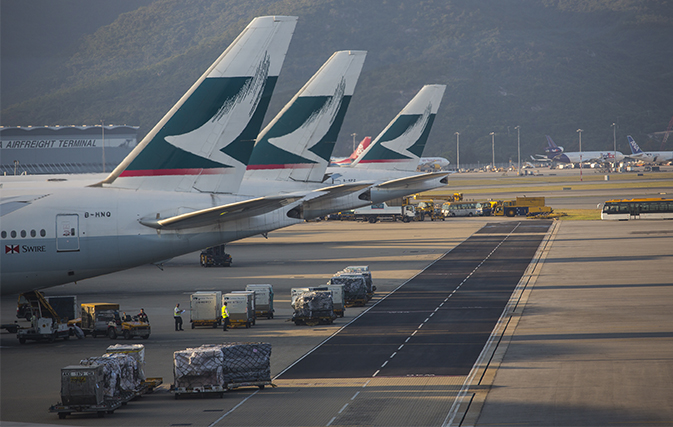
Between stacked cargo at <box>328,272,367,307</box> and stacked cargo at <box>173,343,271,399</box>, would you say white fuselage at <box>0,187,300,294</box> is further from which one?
stacked cargo at <box>328,272,367,307</box>

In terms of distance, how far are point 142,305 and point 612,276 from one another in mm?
34180

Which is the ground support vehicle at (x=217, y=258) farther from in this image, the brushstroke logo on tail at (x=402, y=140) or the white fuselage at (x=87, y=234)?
the white fuselage at (x=87, y=234)

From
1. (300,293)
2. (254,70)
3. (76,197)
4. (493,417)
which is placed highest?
(254,70)

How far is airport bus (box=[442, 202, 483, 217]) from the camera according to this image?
114700 mm

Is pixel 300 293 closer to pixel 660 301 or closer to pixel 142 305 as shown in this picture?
pixel 142 305

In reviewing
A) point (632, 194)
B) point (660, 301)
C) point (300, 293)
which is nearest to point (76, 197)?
point (300, 293)

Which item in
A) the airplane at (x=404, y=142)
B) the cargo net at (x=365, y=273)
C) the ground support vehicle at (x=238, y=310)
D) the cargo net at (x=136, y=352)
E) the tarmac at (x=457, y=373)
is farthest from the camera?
the airplane at (x=404, y=142)

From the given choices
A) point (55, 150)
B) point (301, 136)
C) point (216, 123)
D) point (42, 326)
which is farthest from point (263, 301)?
point (55, 150)

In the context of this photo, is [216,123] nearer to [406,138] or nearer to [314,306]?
[314,306]

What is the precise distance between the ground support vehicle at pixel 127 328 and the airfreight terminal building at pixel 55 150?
441 feet

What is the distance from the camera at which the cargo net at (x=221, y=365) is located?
82.7 ft

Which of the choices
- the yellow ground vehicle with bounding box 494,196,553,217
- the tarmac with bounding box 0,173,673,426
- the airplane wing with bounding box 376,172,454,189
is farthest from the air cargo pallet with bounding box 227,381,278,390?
the yellow ground vehicle with bounding box 494,196,553,217

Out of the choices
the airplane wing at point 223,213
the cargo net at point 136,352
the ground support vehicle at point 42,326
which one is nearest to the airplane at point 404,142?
the ground support vehicle at point 42,326

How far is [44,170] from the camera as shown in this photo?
547 feet
